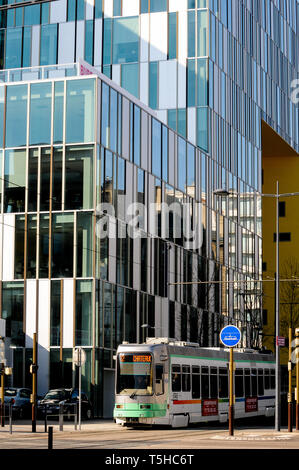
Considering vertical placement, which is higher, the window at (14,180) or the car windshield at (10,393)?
the window at (14,180)

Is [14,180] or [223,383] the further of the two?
[14,180]

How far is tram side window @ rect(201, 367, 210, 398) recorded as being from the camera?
40.2m

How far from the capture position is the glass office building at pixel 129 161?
163 feet

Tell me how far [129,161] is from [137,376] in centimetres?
2114

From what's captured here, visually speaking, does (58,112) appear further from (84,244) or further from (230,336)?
(230,336)

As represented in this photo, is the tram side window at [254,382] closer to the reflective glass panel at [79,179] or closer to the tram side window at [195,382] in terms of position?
the tram side window at [195,382]

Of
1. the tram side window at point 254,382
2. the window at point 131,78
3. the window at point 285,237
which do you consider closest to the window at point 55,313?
the tram side window at point 254,382

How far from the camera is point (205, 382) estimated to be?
40500mm

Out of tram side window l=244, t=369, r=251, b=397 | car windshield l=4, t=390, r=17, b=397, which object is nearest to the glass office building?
car windshield l=4, t=390, r=17, b=397

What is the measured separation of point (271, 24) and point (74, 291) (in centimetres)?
4508

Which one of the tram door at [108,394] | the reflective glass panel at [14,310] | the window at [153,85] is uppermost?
the window at [153,85]

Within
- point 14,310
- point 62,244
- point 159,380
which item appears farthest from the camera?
point 14,310

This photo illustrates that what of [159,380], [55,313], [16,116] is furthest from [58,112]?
[159,380]

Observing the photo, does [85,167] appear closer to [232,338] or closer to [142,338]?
[142,338]
